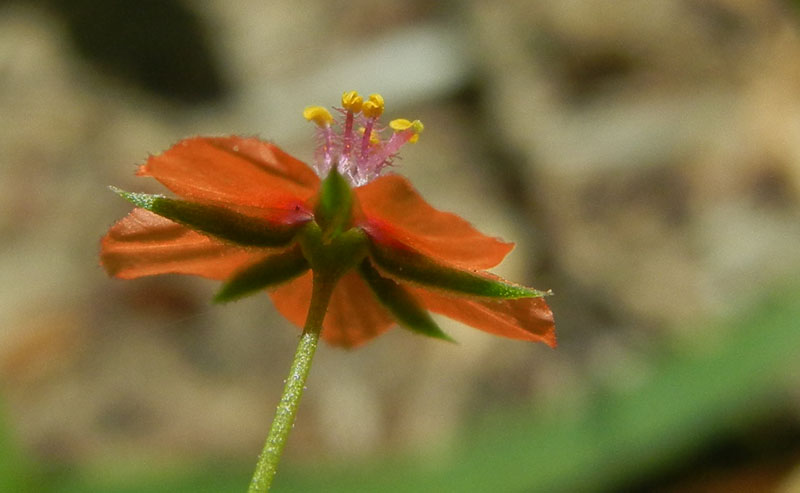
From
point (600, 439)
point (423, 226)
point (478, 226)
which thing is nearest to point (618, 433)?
point (600, 439)

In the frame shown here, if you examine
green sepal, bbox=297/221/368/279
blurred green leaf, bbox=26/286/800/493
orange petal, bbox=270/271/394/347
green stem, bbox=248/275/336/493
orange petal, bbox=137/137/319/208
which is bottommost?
green stem, bbox=248/275/336/493

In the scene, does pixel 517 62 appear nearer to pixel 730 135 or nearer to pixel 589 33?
pixel 589 33

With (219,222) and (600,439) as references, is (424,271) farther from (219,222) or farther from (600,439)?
(600,439)

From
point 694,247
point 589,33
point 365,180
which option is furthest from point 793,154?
point 365,180

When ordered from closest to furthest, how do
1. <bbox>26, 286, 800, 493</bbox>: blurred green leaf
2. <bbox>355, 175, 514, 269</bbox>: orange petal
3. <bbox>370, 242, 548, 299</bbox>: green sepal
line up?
<bbox>355, 175, 514, 269</bbox>: orange petal, <bbox>370, 242, 548, 299</bbox>: green sepal, <bbox>26, 286, 800, 493</bbox>: blurred green leaf

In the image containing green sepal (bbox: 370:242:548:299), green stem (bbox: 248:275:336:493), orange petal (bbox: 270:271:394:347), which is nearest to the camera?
green stem (bbox: 248:275:336:493)

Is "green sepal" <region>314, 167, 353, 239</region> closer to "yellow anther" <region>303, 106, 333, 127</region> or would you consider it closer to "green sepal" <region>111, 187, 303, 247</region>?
"green sepal" <region>111, 187, 303, 247</region>

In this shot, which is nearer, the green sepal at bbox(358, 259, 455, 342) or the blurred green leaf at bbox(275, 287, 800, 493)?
the green sepal at bbox(358, 259, 455, 342)

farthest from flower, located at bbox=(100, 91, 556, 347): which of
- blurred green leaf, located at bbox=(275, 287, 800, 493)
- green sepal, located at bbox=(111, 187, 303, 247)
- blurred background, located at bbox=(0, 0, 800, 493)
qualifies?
blurred green leaf, located at bbox=(275, 287, 800, 493)
